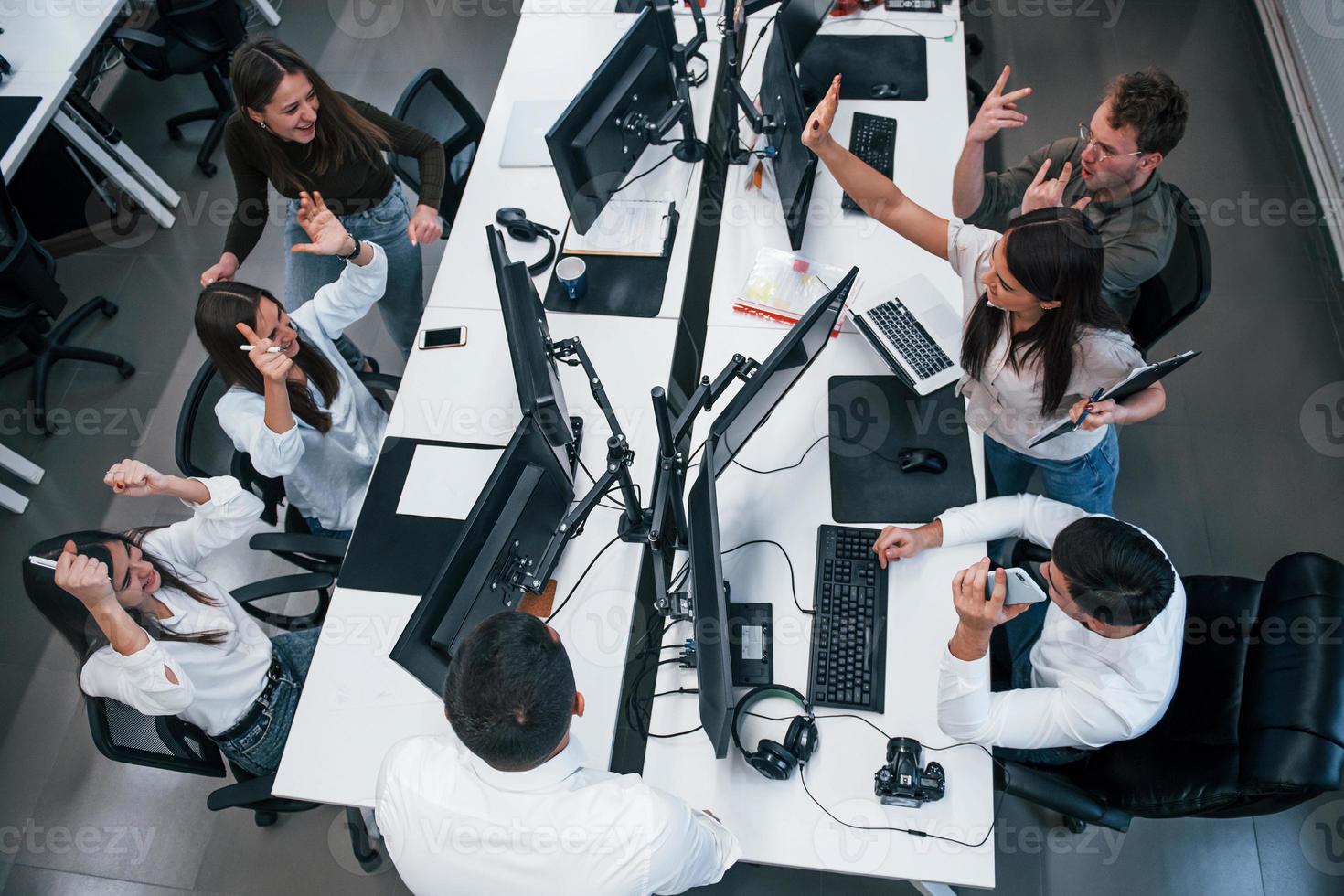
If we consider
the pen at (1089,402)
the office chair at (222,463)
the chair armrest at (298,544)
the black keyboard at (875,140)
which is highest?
the black keyboard at (875,140)

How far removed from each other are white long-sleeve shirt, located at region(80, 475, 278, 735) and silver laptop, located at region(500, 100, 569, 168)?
1.50m

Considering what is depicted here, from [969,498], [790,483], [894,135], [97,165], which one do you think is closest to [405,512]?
[790,483]

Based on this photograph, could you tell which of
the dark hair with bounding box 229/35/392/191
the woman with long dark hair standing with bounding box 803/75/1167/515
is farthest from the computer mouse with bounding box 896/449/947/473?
the dark hair with bounding box 229/35/392/191

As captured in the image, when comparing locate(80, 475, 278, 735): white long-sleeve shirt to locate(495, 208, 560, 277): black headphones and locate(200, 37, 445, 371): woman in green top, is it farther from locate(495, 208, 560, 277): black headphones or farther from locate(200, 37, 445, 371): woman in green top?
locate(495, 208, 560, 277): black headphones

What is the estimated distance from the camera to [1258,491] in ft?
10.4

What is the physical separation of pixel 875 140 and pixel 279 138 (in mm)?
1956

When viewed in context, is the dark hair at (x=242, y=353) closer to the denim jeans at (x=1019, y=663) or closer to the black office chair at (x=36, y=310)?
the black office chair at (x=36, y=310)

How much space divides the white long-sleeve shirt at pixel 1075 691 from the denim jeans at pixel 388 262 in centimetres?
218

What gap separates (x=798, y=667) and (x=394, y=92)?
146 inches

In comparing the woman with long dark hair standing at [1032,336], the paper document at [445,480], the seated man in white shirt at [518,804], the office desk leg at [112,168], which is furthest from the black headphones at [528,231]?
the office desk leg at [112,168]

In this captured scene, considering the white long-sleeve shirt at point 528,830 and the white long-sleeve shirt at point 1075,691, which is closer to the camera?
the white long-sleeve shirt at point 528,830

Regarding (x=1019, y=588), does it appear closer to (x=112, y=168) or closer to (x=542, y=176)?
(x=542, y=176)

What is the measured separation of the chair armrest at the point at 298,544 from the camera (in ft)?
8.12

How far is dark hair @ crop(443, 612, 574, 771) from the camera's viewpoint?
1.58 meters
